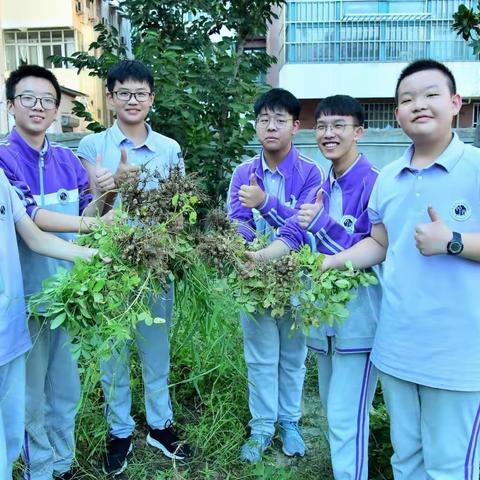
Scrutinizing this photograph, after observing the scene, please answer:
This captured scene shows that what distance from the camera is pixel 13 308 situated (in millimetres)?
2148

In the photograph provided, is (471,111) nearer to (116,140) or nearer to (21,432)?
(116,140)

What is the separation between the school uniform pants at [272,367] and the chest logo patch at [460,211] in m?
1.24

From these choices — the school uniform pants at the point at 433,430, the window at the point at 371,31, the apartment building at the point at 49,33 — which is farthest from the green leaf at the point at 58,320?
the apartment building at the point at 49,33

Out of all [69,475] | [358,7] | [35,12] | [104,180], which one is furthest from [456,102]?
[35,12]

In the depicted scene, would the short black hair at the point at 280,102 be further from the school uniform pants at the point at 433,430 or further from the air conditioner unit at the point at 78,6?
the air conditioner unit at the point at 78,6

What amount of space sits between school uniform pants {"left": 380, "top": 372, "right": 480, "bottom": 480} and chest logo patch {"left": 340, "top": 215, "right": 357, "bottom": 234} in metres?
0.69

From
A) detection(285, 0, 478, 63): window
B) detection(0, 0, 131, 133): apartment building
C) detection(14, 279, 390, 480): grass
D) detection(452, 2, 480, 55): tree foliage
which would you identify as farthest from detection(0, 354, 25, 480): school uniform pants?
detection(0, 0, 131, 133): apartment building

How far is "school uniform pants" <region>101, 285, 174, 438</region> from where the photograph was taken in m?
2.85

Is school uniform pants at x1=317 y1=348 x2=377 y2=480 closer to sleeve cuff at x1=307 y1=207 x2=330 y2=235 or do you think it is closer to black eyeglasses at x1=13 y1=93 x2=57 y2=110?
sleeve cuff at x1=307 y1=207 x2=330 y2=235

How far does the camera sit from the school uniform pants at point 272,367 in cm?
296

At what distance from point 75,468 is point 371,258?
1.98m

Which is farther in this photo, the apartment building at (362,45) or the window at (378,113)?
the window at (378,113)

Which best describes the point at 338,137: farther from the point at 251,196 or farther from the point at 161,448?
the point at 161,448

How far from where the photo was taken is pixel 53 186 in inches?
100
